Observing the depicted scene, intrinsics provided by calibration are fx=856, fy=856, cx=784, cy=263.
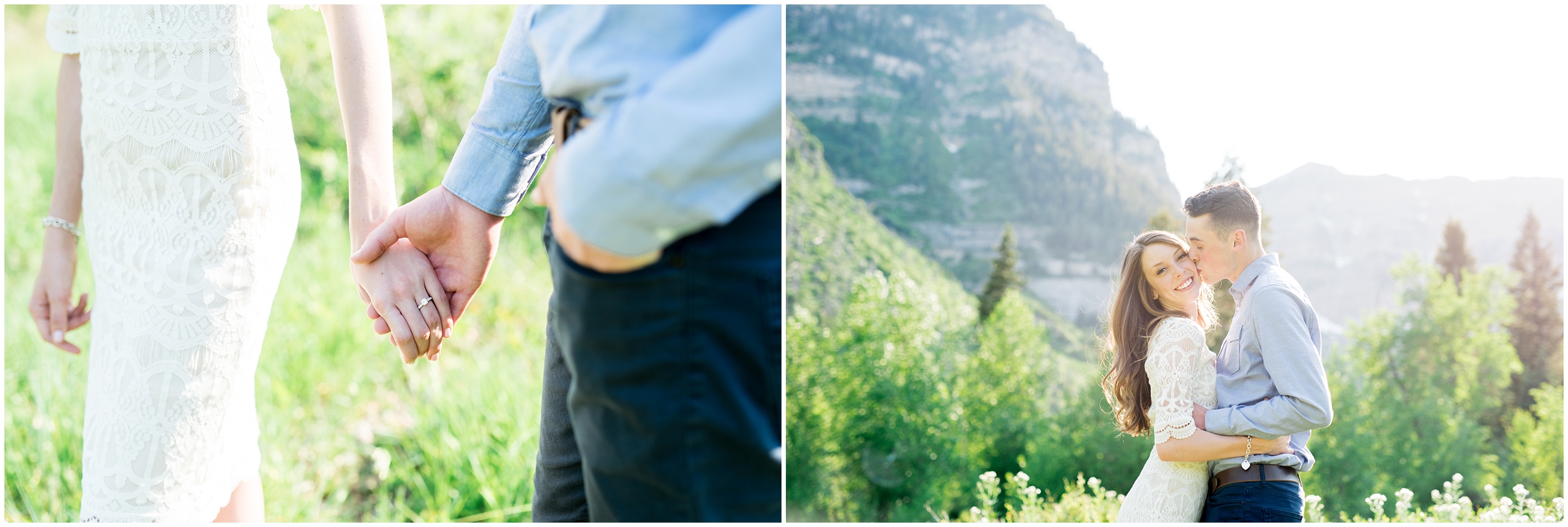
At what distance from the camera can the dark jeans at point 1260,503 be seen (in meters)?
1.66

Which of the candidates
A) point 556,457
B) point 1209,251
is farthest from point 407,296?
point 1209,251

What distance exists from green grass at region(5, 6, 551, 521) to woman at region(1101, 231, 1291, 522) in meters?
1.70

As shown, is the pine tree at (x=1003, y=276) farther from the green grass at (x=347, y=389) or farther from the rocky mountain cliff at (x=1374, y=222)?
the green grass at (x=347, y=389)

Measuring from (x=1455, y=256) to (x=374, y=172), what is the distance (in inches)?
127

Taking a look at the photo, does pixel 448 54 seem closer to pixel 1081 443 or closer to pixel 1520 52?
pixel 1081 443

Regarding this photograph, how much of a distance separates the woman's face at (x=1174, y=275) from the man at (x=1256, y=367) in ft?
0.08

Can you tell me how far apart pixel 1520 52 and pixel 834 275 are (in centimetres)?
236

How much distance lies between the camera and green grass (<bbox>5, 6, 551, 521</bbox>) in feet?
8.23

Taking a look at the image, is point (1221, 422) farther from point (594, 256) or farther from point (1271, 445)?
point (594, 256)

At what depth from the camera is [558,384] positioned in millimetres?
1454

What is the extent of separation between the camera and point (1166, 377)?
171 centimetres

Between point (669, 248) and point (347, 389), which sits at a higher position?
point (669, 248)

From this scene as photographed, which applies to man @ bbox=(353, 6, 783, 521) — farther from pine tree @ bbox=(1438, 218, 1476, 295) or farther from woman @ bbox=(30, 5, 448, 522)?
pine tree @ bbox=(1438, 218, 1476, 295)

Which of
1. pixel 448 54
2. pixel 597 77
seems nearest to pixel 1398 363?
pixel 597 77
